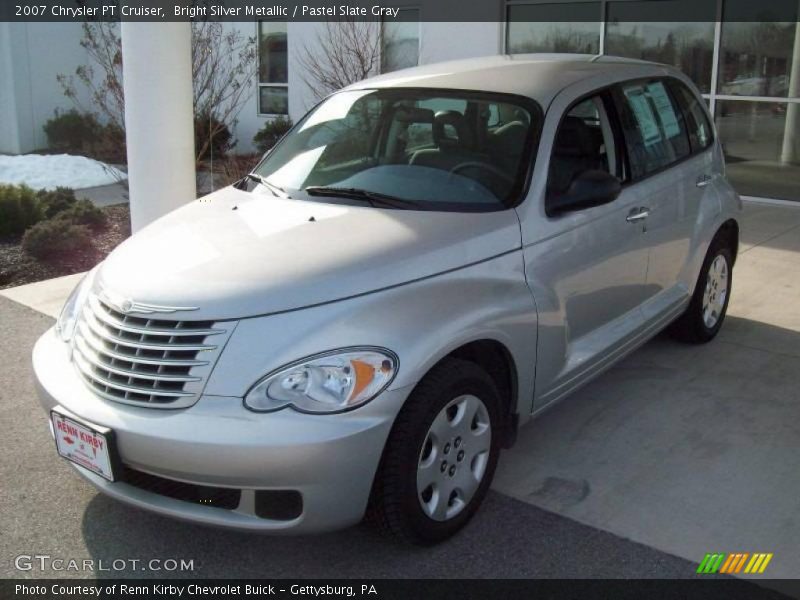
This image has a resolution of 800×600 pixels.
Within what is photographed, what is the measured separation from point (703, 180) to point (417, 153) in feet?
6.53

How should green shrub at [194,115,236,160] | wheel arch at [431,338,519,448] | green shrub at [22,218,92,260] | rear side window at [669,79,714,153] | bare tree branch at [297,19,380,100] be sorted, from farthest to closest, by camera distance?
bare tree branch at [297,19,380,100]
green shrub at [194,115,236,160]
green shrub at [22,218,92,260]
rear side window at [669,79,714,153]
wheel arch at [431,338,519,448]

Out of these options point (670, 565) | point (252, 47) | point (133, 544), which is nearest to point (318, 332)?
point (133, 544)

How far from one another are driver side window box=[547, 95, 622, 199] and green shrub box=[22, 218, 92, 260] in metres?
5.26

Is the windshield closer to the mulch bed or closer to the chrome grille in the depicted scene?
the chrome grille

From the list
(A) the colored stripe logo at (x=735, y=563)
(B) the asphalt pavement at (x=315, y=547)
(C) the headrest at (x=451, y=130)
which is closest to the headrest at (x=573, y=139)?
(C) the headrest at (x=451, y=130)

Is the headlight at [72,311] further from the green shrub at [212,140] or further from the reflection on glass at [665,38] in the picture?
the reflection on glass at [665,38]

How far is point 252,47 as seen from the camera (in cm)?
1509

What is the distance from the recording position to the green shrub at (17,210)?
889 cm

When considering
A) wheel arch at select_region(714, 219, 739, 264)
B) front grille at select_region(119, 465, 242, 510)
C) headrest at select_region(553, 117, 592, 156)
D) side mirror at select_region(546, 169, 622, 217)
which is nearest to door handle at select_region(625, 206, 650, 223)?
headrest at select_region(553, 117, 592, 156)

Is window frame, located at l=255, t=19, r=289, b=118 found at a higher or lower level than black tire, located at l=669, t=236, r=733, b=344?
higher

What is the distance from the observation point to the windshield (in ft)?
12.9

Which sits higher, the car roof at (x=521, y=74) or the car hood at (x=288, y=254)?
the car roof at (x=521, y=74)

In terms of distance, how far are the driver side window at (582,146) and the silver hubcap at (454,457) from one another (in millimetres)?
1099

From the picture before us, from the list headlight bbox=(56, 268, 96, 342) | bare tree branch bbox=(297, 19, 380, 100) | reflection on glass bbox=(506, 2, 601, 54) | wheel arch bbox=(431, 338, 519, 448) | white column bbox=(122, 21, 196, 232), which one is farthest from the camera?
bare tree branch bbox=(297, 19, 380, 100)
